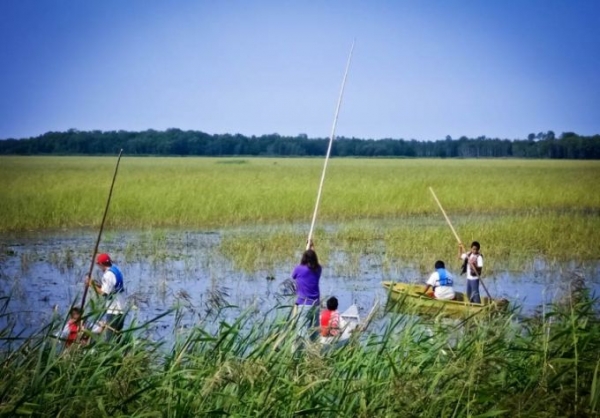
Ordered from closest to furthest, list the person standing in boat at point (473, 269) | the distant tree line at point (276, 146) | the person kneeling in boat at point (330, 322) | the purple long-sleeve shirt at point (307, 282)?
1. the person kneeling in boat at point (330, 322)
2. the purple long-sleeve shirt at point (307, 282)
3. the person standing in boat at point (473, 269)
4. the distant tree line at point (276, 146)

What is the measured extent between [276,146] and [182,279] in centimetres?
12559

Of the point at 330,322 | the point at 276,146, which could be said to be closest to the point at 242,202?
→ the point at 330,322

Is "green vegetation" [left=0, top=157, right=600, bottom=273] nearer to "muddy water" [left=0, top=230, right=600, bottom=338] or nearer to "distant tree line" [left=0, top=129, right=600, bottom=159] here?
"muddy water" [left=0, top=230, right=600, bottom=338]

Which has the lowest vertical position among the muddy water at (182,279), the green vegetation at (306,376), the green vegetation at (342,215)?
the muddy water at (182,279)

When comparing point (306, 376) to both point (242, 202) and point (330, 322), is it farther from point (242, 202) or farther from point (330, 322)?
point (242, 202)

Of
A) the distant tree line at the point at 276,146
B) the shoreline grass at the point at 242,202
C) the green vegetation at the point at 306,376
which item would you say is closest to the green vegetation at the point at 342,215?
the shoreline grass at the point at 242,202

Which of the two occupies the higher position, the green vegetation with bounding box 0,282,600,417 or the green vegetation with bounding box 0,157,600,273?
the green vegetation with bounding box 0,282,600,417

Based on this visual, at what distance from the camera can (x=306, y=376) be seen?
6750 millimetres

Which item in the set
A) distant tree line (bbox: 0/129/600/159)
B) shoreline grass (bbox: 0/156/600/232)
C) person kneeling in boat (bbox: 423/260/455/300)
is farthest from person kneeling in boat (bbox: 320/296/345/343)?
distant tree line (bbox: 0/129/600/159)

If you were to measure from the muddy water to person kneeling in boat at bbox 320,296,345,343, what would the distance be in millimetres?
3336

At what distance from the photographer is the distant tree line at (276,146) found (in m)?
115

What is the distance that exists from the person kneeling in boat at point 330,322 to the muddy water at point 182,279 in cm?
334

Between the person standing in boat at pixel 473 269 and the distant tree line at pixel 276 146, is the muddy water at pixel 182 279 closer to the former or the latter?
the person standing in boat at pixel 473 269

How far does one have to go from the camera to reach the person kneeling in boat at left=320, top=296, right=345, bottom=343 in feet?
26.5
